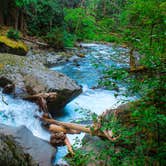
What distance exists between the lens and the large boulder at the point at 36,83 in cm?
671

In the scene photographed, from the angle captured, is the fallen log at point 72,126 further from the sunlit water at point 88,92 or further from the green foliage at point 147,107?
the green foliage at point 147,107

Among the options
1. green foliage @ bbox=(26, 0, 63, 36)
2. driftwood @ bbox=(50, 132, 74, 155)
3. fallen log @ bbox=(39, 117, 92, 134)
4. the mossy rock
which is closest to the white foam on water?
fallen log @ bbox=(39, 117, 92, 134)

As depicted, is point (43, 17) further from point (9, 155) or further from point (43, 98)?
point (9, 155)

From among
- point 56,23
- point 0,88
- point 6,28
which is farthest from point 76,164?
point 56,23

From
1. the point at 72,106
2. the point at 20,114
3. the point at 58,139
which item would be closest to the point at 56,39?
the point at 72,106

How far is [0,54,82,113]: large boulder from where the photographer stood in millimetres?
6707

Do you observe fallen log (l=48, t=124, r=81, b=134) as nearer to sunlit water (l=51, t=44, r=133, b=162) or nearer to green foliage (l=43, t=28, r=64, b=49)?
sunlit water (l=51, t=44, r=133, b=162)

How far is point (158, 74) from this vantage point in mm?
2383

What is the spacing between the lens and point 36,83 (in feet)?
22.4

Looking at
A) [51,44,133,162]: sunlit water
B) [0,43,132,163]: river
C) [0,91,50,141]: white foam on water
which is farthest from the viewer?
[51,44,133,162]: sunlit water

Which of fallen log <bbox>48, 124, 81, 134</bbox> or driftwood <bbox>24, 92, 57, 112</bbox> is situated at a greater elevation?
driftwood <bbox>24, 92, 57, 112</bbox>

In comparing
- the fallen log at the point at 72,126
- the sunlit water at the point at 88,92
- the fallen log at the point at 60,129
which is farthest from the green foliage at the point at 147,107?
the fallen log at the point at 60,129

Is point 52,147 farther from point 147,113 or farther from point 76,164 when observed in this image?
point 147,113

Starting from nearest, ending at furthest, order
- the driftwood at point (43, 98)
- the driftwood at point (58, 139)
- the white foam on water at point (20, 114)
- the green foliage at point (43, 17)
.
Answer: the driftwood at point (58, 139), the white foam on water at point (20, 114), the driftwood at point (43, 98), the green foliage at point (43, 17)
